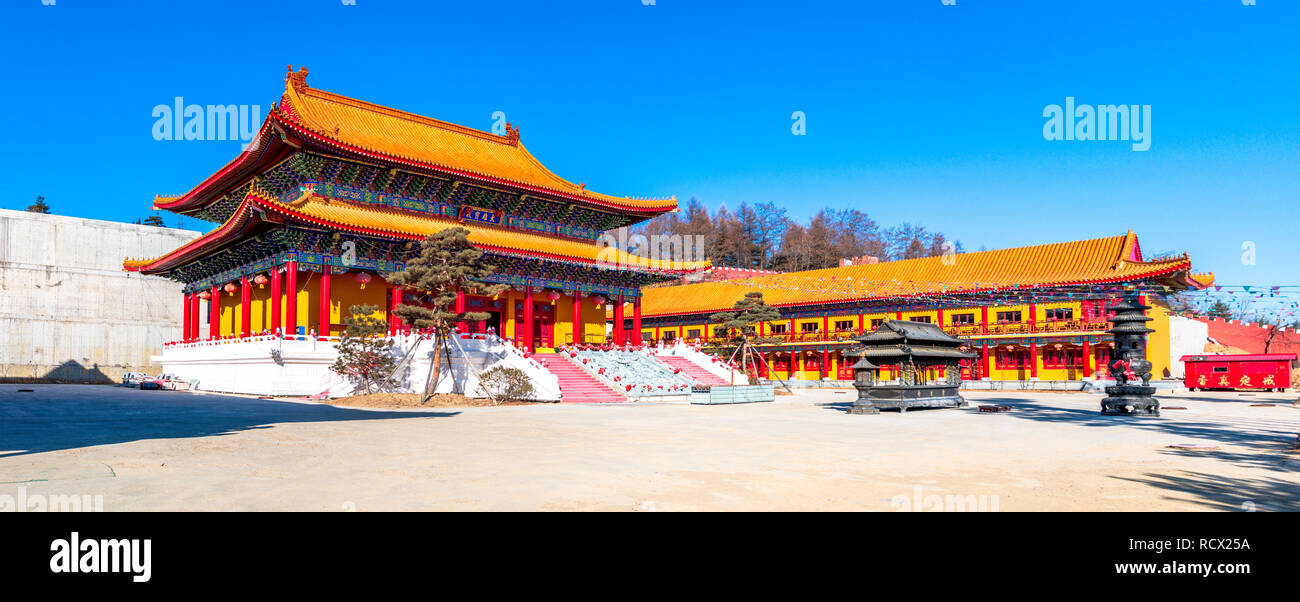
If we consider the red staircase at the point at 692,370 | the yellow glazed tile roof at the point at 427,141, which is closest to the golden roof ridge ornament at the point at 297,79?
the yellow glazed tile roof at the point at 427,141

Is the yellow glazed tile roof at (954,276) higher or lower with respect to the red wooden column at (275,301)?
higher

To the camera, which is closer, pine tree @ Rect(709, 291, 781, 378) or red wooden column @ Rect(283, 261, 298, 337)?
red wooden column @ Rect(283, 261, 298, 337)

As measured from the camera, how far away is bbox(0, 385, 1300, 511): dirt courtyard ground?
7078 millimetres

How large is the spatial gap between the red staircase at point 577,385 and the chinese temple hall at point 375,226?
114 inches

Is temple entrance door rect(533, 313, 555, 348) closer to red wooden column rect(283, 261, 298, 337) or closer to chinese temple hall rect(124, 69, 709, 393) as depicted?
chinese temple hall rect(124, 69, 709, 393)

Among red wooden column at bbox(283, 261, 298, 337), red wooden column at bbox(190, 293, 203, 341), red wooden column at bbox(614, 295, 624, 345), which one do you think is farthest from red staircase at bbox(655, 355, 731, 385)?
red wooden column at bbox(190, 293, 203, 341)

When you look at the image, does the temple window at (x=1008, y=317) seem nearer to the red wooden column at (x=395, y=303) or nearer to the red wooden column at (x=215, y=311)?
the red wooden column at (x=395, y=303)

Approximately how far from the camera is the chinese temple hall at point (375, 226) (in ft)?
94.3

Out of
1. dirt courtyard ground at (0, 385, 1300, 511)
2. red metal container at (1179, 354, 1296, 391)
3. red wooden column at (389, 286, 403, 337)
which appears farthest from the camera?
red metal container at (1179, 354, 1296, 391)

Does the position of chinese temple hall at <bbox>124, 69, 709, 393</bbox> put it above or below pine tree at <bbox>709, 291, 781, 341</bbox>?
above

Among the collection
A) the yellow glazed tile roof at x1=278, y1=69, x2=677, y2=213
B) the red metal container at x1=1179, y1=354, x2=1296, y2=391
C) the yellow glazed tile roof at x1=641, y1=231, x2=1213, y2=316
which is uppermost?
the yellow glazed tile roof at x1=278, y1=69, x2=677, y2=213

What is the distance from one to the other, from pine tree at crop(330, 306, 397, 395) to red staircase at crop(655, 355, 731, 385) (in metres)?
12.1
